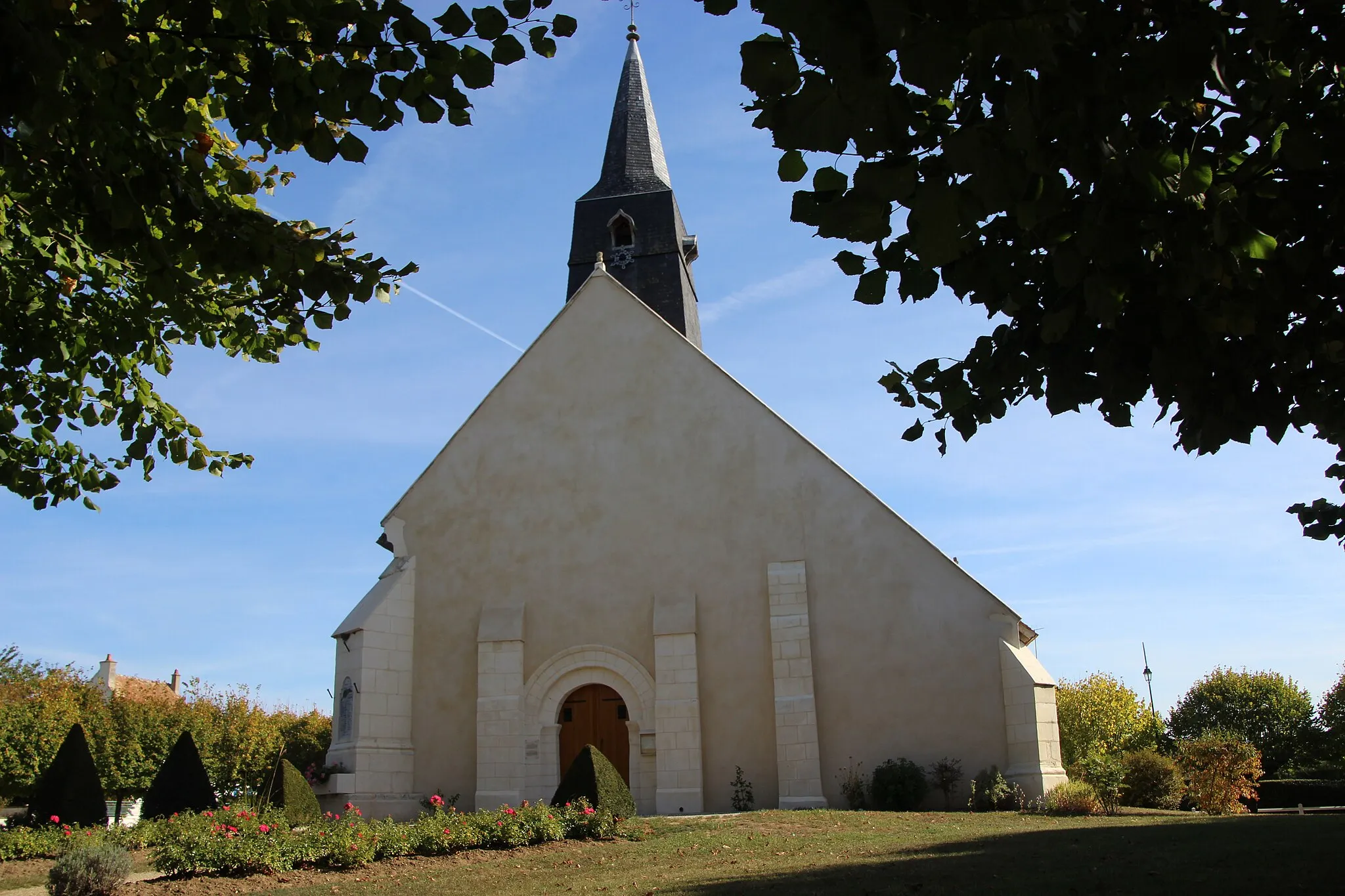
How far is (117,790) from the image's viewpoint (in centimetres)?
2680

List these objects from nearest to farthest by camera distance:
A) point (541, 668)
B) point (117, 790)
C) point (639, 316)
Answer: point (541, 668) < point (639, 316) < point (117, 790)

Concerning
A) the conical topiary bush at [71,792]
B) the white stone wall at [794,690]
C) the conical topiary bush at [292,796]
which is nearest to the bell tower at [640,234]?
the white stone wall at [794,690]

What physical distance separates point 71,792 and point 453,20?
Result: 498 inches

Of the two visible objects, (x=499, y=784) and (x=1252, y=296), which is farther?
(x=499, y=784)

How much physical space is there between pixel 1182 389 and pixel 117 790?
95.7 feet

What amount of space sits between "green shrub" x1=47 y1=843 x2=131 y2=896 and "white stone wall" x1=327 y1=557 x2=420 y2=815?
5781mm

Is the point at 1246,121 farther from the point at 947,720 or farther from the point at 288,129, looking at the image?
the point at 947,720

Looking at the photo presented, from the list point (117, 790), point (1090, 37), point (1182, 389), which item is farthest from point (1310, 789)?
point (117, 790)

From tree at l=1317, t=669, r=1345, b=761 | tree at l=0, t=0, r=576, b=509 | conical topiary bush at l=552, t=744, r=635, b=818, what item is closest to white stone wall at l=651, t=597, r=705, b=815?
conical topiary bush at l=552, t=744, r=635, b=818

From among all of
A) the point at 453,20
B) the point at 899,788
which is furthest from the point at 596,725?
the point at 453,20

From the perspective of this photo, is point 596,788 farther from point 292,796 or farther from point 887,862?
point 887,862

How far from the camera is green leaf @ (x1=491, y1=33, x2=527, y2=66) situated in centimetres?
468

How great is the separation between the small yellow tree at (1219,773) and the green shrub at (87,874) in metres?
13.0

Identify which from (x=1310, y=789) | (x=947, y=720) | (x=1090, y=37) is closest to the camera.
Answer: (x=1090, y=37)
